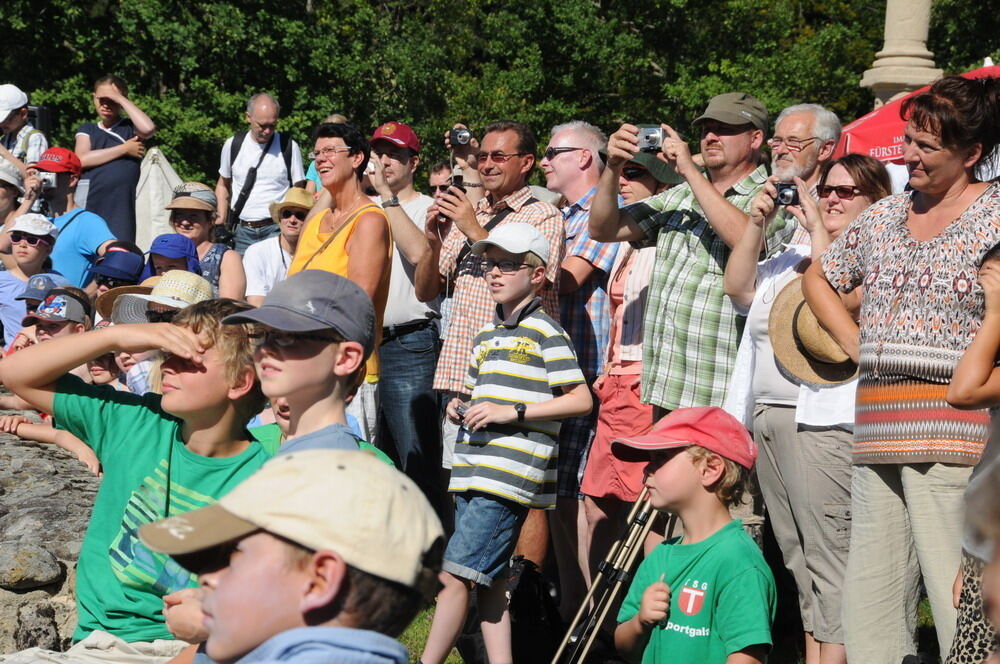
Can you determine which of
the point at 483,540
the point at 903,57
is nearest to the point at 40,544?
A: the point at 483,540

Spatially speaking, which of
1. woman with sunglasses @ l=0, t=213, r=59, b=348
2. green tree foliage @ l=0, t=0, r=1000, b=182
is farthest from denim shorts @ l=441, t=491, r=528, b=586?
green tree foliage @ l=0, t=0, r=1000, b=182

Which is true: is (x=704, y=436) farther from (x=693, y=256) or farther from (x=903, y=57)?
(x=903, y=57)

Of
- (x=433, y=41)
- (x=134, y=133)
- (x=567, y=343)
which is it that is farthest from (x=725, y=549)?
(x=433, y=41)

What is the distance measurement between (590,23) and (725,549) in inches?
702

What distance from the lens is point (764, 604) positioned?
388 cm

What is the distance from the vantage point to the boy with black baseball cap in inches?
136

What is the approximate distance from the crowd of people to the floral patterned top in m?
0.01

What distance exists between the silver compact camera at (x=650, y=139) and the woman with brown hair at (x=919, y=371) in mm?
1440

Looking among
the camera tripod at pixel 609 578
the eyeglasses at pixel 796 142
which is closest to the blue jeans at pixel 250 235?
the eyeglasses at pixel 796 142

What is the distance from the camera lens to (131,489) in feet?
12.6

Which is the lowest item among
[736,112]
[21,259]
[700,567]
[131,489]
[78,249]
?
[700,567]

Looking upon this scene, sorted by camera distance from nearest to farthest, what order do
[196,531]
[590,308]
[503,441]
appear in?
[196,531], [503,441], [590,308]

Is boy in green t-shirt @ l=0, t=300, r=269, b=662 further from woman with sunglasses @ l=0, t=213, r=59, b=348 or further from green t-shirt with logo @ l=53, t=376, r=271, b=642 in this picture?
woman with sunglasses @ l=0, t=213, r=59, b=348

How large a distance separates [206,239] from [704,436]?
5334mm
